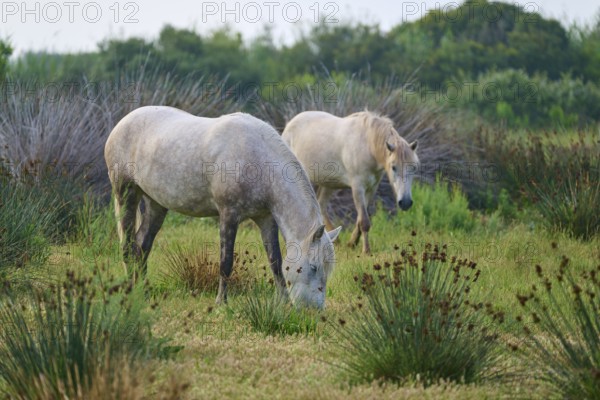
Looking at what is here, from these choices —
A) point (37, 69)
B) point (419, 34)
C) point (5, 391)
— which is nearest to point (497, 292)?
point (5, 391)

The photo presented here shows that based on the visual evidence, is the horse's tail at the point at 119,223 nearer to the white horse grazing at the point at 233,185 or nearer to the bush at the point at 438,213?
the white horse grazing at the point at 233,185

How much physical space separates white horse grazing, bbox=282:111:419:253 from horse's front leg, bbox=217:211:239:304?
3403 mm

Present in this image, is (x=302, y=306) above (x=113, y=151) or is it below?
below

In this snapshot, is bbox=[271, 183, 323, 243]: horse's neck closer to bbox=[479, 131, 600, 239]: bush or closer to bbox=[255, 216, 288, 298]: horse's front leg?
bbox=[255, 216, 288, 298]: horse's front leg

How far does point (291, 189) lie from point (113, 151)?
7.03ft

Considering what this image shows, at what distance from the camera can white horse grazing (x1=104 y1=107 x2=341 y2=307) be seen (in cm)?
661

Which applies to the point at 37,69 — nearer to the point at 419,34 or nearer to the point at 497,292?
the point at 497,292

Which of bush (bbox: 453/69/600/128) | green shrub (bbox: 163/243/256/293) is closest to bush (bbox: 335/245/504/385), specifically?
green shrub (bbox: 163/243/256/293)

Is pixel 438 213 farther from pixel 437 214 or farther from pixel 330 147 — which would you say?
pixel 330 147

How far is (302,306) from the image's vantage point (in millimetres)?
6516

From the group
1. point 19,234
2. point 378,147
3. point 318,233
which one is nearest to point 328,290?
point 318,233

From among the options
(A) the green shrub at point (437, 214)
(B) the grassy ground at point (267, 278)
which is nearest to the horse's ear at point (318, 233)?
(B) the grassy ground at point (267, 278)

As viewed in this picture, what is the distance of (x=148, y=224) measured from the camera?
8.09m

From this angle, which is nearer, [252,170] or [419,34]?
[252,170]
